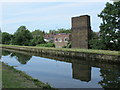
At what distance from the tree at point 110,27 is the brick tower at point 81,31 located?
7.36 metres

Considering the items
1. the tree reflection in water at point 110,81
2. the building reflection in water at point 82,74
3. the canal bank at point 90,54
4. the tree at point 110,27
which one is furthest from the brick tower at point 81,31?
the tree reflection in water at point 110,81

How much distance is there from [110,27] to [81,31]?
9774 millimetres

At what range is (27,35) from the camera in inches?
2142

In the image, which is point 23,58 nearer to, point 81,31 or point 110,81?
point 81,31

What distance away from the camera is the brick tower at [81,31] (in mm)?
29547

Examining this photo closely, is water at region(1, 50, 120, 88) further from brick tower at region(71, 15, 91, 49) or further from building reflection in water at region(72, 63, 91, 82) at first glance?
brick tower at region(71, 15, 91, 49)

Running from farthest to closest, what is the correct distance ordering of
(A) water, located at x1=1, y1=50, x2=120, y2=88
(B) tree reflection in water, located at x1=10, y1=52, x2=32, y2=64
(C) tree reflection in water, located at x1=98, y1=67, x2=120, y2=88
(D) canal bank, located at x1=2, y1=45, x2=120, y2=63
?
(B) tree reflection in water, located at x1=10, y1=52, x2=32, y2=64
(D) canal bank, located at x1=2, y1=45, x2=120, y2=63
(A) water, located at x1=1, y1=50, x2=120, y2=88
(C) tree reflection in water, located at x1=98, y1=67, x2=120, y2=88

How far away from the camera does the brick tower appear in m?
29.5

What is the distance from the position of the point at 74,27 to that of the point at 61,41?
32.2ft

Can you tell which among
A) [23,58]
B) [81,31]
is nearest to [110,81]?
[23,58]

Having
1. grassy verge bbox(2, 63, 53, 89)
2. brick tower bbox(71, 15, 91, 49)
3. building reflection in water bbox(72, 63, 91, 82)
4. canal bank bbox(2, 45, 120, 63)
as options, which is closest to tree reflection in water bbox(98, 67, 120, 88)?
building reflection in water bbox(72, 63, 91, 82)

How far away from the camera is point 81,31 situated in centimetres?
3044

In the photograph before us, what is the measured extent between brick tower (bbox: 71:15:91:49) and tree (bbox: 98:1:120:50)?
7.36 metres

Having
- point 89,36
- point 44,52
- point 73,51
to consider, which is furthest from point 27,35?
point 73,51
